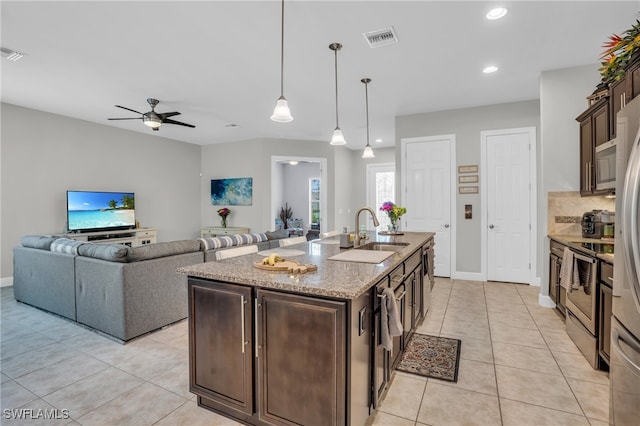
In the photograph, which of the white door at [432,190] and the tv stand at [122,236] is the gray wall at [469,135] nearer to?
the white door at [432,190]

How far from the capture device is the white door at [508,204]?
188 inches

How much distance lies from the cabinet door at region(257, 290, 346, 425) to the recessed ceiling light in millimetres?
2721

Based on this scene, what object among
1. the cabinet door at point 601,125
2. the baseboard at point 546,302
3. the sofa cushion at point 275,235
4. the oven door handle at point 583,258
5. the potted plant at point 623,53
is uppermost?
the potted plant at point 623,53

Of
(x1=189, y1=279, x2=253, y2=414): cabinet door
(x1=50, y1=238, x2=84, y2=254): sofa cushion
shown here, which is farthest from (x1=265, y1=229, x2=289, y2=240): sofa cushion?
(x1=189, y1=279, x2=253, y2=414): cabinet door

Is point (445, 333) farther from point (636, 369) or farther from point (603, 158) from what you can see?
point (603, 158)

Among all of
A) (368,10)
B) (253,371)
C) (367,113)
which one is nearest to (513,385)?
(253,371)

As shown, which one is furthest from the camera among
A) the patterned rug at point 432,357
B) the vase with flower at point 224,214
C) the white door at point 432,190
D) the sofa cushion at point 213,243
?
the vase with flower at point 224,214

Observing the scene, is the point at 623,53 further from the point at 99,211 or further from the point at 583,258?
the point at 99,211

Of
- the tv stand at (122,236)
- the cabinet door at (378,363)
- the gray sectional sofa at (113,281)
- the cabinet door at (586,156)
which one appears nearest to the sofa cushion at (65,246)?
the gray sectional sofa at (113,281)

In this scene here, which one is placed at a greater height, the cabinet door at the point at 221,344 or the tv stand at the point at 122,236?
the tv stand at the point at 122,236

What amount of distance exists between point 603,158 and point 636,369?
2432 mm

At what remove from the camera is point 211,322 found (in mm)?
1828

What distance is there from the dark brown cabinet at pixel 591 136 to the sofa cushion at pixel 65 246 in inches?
210

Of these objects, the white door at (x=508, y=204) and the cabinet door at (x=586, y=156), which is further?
the white door at (x=508, y=204)
